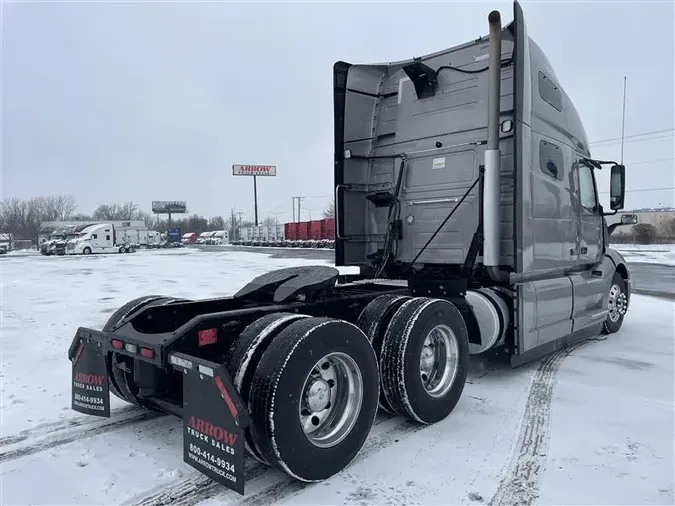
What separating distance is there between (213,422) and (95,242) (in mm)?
48357

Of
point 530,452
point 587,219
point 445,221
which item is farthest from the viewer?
point 587,219

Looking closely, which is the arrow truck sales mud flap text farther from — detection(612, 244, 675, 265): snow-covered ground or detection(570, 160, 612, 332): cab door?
detection(612, 244, 675, 265): snow-covered ground

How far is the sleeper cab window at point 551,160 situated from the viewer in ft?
18.5

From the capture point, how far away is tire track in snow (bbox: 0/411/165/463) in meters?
3.52

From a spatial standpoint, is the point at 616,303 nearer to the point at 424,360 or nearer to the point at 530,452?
the point at 424,360

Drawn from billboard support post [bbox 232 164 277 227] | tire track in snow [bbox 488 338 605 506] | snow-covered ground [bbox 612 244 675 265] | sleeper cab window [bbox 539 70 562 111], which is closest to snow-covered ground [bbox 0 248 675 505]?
tire track in snow [bbox 488 338 605 506]

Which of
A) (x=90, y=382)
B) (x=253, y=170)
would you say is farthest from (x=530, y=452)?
(x=253, y=170)

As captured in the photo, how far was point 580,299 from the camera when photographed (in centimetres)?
627

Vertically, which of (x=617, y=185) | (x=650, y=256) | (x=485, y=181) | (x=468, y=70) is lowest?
(x=650, y=256)

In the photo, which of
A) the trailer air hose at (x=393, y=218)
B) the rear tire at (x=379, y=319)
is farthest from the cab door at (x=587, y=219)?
the rear tire at (x=379, y=319)

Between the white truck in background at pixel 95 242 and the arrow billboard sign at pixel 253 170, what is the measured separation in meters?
36.1

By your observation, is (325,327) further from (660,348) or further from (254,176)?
(254,176)

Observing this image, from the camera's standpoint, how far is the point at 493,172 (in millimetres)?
5008

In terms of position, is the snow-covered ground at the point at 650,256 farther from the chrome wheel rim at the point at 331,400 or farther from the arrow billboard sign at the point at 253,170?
the arrow billboard sign at the point at 253,170
